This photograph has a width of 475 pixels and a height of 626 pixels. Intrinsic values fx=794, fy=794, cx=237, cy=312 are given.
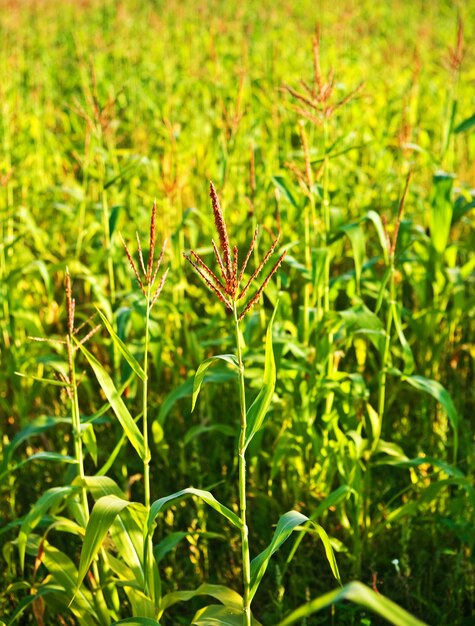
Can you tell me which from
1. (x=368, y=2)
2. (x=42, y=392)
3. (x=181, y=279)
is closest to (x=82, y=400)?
(x=42, y=392)

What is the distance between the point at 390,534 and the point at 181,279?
4.15 feet

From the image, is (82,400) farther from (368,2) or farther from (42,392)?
(368,2)

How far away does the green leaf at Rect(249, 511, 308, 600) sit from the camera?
152cm

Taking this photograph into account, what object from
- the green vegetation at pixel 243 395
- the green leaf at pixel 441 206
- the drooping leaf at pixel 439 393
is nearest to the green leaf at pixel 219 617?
the green vegetation at pixel 243 395

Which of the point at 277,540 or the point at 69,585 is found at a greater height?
the point at 277,540

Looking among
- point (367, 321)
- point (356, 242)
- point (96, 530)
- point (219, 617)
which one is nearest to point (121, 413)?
point (96, 530)

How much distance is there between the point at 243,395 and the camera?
1.50 metres

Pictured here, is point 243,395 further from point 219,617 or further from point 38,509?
point 38,509

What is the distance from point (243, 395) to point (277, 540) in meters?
0.29

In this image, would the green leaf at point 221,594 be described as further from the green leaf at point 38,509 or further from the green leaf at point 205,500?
the green leaf at point 38,509

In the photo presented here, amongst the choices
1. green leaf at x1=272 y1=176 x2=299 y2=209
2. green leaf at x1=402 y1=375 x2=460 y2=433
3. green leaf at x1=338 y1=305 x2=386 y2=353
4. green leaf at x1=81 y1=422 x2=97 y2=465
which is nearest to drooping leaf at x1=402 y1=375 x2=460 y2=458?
green leaf at x1=402 y1=375 x2=460 y2=433

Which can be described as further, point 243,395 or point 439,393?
point 439,393

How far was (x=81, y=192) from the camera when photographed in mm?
3766

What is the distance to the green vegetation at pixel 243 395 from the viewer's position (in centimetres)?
189
